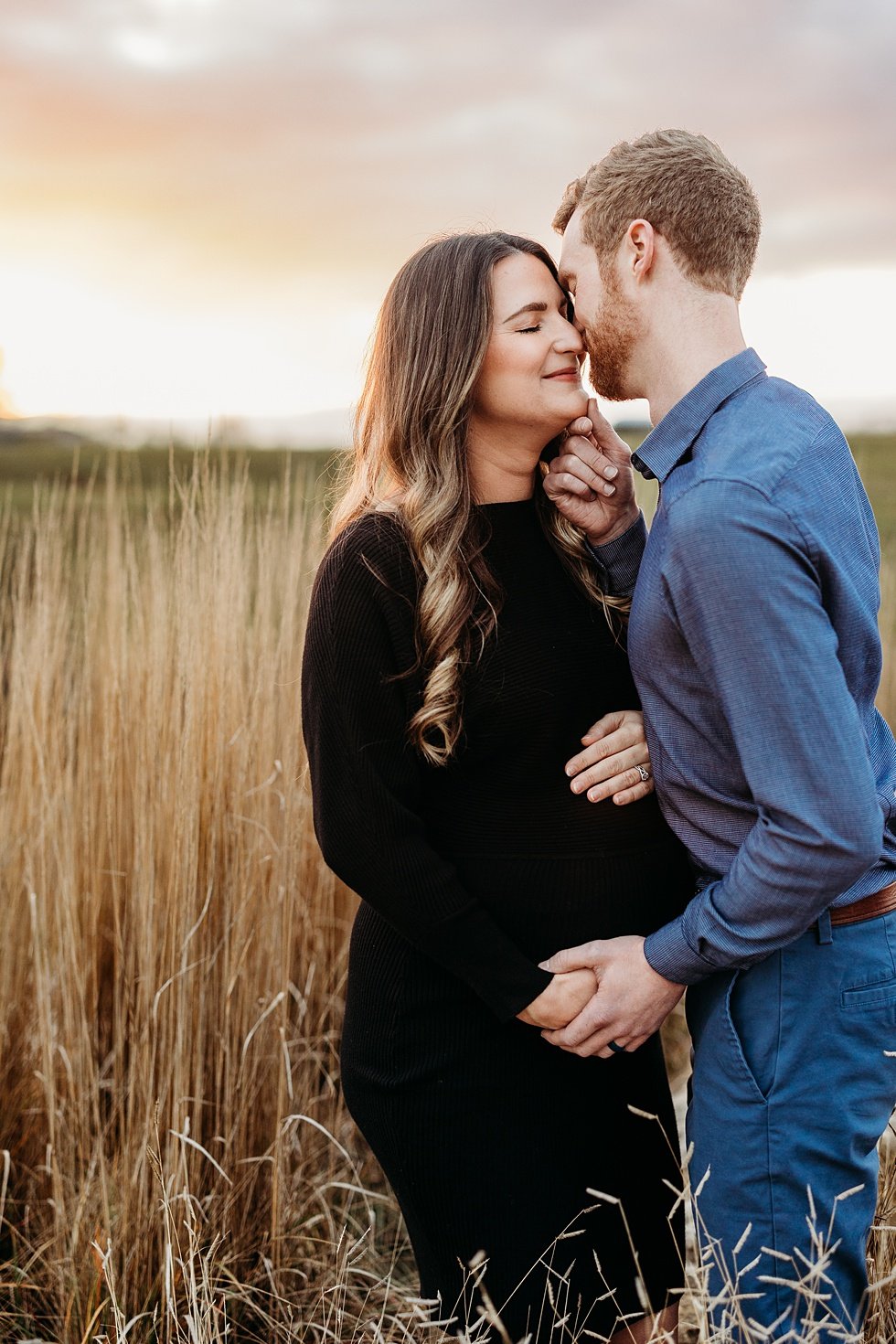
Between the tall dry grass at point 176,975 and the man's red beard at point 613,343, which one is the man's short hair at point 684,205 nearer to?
the man's red beard at point 613,343

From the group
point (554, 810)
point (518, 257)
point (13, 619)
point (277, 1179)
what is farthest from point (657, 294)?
point (13, 619)

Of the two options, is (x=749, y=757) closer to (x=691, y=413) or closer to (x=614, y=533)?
(x=691, y=413)

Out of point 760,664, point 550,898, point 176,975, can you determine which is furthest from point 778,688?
point 176,975

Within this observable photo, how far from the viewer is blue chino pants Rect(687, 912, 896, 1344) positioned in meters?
1.37

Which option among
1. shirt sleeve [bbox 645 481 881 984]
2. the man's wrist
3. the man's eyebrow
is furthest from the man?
the man's wrist

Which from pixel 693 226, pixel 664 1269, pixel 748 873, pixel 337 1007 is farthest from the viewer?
pixel 337 1007

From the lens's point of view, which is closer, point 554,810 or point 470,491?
point 554,810

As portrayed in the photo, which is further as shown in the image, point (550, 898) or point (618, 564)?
point (618, 564)

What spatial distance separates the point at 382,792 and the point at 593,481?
24.9 inches

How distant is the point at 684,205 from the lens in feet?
4.95

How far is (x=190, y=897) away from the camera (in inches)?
82.7

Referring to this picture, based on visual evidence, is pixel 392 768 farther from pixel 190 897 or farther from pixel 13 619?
pixel 13 619

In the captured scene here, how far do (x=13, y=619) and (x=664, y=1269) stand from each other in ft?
6.75

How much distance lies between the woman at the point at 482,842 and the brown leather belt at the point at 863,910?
A: 0.31m
